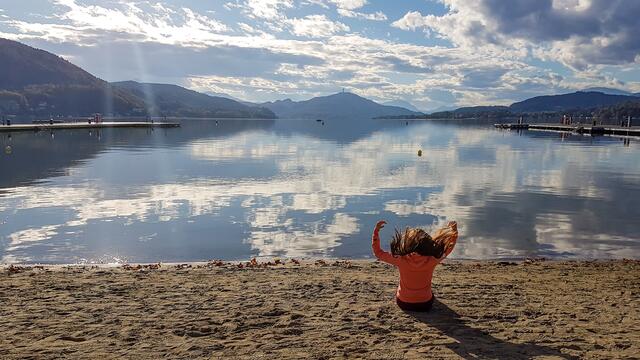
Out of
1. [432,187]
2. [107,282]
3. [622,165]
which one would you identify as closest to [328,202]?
[432,187]

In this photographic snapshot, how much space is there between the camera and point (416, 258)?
873 cm

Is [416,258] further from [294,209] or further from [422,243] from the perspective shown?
[294,209]

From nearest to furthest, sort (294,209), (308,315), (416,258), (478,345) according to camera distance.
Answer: (478,345) < (416,258) < (308,315) < (294,209)

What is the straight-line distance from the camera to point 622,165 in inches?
1778

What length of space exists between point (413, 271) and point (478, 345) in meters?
1.72

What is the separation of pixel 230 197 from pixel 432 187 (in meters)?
12.9

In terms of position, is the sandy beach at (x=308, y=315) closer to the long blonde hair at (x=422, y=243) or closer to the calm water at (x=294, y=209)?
the long blonde hair at (x=422, y=243)

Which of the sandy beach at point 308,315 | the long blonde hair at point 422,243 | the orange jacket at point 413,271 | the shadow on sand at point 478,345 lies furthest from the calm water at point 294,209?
the shadow on sand at point 478,345

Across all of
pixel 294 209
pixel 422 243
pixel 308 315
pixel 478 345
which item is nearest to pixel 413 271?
pixel 422 243

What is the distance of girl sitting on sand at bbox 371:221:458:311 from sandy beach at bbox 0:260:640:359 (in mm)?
301

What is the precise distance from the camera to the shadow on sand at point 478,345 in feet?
24.2

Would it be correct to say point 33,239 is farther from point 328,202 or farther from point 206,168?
point 206,168

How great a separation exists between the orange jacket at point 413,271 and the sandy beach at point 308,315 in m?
0.36

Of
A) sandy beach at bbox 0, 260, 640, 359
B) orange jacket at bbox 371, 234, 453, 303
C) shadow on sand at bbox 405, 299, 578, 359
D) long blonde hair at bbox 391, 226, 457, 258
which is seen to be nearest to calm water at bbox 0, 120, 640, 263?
sandy beach at bbox 0, 260, 640, 359
